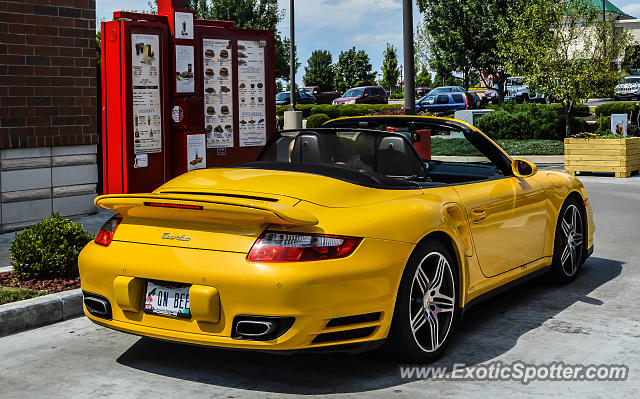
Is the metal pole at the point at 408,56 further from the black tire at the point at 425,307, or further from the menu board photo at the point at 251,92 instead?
the black tire at the point at 425,307

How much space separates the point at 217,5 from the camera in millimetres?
51750

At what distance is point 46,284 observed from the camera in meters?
7.28

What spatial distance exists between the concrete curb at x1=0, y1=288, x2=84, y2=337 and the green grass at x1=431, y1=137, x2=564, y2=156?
18.1 meters

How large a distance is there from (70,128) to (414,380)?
7.56 meters

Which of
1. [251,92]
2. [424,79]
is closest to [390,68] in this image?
[424,79]

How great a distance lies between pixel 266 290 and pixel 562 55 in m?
24.1

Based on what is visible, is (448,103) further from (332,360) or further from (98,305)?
(98,305)

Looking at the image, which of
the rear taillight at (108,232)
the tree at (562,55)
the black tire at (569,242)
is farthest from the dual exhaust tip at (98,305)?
the tree at (562,55)

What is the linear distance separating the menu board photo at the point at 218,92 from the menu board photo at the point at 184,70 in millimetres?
369

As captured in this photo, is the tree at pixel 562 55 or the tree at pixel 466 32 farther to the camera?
the tree at pixel 466 32

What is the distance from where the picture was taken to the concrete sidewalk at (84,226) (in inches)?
341

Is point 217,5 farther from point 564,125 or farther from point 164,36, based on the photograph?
point 164,36

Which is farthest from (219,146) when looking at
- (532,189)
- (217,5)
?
(217,5)

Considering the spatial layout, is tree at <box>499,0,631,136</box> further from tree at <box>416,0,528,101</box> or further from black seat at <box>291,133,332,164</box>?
black seat at <box>291,133,332,164</box>
